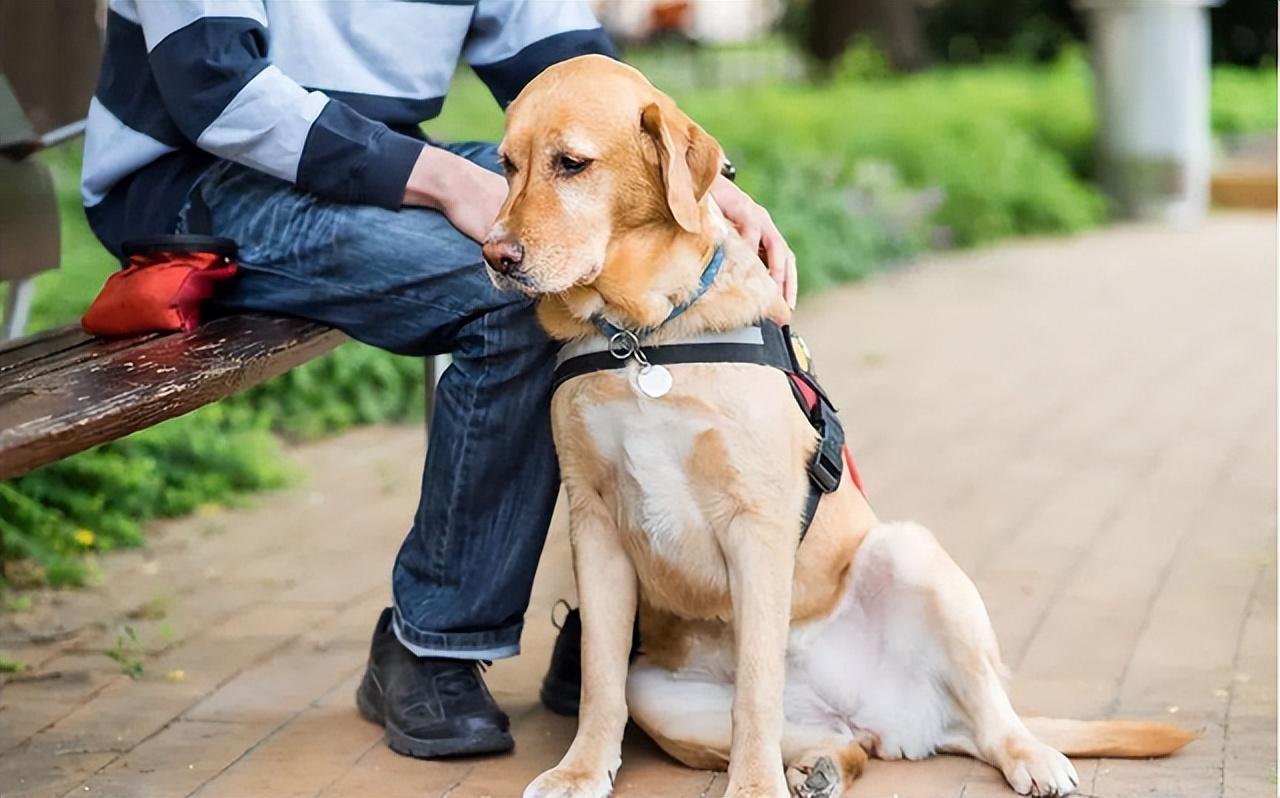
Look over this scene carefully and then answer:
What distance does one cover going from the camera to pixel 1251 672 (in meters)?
3.90

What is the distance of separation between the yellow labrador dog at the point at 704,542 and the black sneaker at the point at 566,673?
0.98ft

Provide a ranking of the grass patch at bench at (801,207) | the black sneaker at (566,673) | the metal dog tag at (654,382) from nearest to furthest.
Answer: the metal dog tag at (654,382) < the black sneaker at (566,673) < the grass patch at bench at (801,207)

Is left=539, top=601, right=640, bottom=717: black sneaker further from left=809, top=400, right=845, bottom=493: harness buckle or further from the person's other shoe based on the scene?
left=809, top=400, right=845, bottom=493: harness buckle

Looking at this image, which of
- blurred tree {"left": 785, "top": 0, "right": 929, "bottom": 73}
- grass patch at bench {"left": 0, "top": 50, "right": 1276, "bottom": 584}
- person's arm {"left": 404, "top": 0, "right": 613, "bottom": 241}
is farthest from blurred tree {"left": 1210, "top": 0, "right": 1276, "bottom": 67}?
person's arm {"left": 404, "top": 0, "right": 613, "bottom": 241}

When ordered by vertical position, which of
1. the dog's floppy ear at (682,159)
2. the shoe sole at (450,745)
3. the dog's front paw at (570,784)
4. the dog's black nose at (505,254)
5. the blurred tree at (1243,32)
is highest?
the dog's floppy ear at (682,159)

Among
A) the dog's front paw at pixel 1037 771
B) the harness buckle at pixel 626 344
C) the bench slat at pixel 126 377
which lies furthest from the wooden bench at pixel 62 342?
the dog's front paw at pixel 1037 771

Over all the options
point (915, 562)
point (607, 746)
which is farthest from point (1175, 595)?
point (607, 746)

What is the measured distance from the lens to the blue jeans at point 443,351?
335 centimetres

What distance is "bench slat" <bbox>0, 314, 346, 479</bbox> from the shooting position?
2486 millimetres

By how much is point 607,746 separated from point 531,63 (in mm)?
1477

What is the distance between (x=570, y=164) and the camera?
9.52 feet

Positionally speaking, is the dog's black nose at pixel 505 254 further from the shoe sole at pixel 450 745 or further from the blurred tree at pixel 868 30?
the blurred tree at pixel 868 30

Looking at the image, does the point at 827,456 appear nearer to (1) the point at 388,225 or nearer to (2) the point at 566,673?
(2) the point at 566,673

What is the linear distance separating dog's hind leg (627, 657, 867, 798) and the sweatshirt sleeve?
127cm
